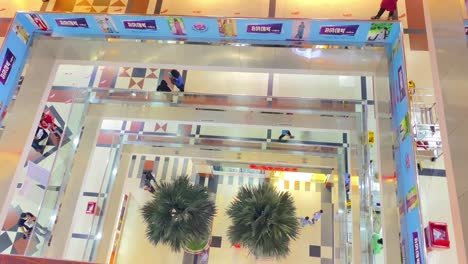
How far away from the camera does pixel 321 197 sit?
5898mm

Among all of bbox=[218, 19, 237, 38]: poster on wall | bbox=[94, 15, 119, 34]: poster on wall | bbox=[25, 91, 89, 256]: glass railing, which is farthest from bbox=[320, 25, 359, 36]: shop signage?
bbox=[25, 91, 89, 256]: glass railing

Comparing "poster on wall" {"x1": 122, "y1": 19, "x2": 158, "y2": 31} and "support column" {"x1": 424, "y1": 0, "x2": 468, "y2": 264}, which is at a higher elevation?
"poster on wall" {"x1": 122, "y1": 19, "x2": 158, "y2": 31}

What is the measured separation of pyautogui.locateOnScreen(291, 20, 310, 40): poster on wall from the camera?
3.36 metres

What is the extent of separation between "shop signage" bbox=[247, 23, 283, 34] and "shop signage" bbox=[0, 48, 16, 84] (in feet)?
8.03

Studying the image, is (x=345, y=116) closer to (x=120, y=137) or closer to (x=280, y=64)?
(x=280, y=64)

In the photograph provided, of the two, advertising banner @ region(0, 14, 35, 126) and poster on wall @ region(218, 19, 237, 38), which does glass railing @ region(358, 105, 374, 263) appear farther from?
advertising banner @ region(0, 14, 35, 126)

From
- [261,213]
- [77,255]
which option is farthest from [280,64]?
[77,255]

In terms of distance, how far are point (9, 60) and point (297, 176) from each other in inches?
175

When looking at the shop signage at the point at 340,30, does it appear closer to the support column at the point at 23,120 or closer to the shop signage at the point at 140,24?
the shop signage at the point at 140,24

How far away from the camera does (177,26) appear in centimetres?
358

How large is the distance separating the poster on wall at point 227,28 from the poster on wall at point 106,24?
1.10 m

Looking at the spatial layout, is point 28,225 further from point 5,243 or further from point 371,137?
point 371,137

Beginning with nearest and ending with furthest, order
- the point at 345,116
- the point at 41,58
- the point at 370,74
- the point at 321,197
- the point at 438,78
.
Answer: the point at 438,78
the point at 370,74
the point at 41,58
the point at 345,116
the point at 321,197

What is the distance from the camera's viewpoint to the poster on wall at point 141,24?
356cm
